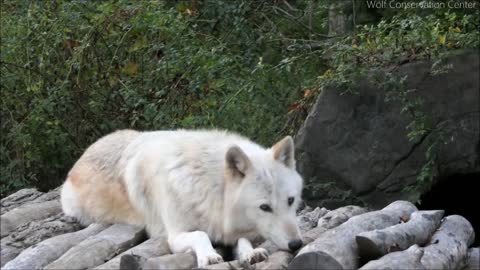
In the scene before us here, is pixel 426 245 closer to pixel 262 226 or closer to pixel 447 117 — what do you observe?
pixel 262 226

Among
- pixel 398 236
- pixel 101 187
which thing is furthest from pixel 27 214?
pixel 398 236

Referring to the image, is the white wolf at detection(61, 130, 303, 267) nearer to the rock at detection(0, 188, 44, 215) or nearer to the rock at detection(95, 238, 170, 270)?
the rock at detection(95, 238, 170, 270)

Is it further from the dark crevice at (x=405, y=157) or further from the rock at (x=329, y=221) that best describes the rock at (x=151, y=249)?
the dark crevice at (x=405, y=157)

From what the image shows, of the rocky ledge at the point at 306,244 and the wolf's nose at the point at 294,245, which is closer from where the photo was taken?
the rocky ledge at the point at 306,244

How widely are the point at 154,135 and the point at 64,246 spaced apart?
129cm

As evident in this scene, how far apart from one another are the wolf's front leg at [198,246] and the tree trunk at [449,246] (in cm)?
131

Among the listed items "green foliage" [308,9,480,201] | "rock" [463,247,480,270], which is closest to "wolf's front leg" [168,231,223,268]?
"rock" [463,247,480,270]

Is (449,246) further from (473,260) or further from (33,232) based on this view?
(33,232)

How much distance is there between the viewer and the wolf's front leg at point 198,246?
16.2 ft

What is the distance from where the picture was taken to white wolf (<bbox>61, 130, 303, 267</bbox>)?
205 inches

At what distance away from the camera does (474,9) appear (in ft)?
29.8

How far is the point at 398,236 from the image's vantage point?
512 centimetres

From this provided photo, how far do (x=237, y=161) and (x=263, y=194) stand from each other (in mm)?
307

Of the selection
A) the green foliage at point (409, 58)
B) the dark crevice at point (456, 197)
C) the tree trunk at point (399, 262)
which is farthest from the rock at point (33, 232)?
the dark crevice at point (456, 197)
